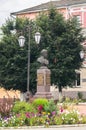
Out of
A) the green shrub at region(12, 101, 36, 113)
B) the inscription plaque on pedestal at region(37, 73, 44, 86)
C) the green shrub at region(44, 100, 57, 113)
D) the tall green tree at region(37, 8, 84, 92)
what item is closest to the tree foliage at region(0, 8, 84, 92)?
the tall green tree at region(37, 8, 84, 92)

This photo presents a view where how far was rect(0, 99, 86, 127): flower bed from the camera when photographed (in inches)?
699

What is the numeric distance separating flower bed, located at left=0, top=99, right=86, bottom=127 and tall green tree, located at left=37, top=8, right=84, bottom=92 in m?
23.1

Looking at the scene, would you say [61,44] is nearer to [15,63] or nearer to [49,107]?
[15,63]

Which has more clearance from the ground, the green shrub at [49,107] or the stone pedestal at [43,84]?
the green shrub at [49,107]

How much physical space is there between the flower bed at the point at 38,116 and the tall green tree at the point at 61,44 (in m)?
23.1

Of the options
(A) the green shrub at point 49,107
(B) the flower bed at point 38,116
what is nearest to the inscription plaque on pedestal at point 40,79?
(B) the flower bed at point 38,116

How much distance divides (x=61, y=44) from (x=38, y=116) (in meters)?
26.2

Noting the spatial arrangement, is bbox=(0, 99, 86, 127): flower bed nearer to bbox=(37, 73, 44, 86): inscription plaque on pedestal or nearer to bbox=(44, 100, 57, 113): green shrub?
bbox=(44, 100, 57, 113): green shrub

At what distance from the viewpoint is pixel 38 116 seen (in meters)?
18.3

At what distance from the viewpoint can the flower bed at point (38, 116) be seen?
58.2 feet

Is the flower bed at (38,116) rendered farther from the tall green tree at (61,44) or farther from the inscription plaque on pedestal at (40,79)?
the tall green tree at (61,44)

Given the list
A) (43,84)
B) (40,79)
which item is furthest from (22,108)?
(40,79)

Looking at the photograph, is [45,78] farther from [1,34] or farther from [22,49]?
[1,34]

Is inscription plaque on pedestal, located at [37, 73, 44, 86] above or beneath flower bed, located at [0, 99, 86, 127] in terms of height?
beneath
